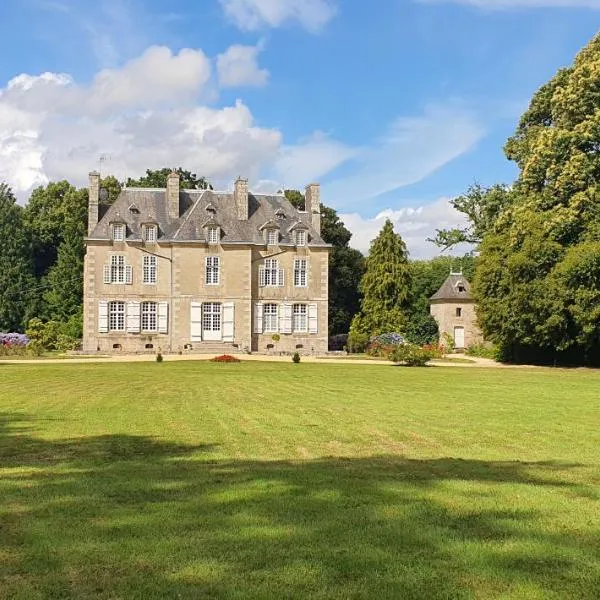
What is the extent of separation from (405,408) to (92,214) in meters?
30.6

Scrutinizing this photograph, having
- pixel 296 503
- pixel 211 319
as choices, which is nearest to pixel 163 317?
pixel 211 319

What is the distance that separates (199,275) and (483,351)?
51.3 feet

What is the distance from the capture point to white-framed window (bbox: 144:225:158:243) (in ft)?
133

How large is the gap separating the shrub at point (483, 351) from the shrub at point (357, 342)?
5.87 meters

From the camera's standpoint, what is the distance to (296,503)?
5594 mm

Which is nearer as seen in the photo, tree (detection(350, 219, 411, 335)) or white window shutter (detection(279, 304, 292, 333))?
white window shutter (detection(279, 304, 292, 333))

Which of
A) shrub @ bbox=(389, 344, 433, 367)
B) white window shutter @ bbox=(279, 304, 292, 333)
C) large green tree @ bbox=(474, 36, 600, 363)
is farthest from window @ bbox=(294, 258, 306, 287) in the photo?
shrub @ bbox=(389, 344, 433, 367)

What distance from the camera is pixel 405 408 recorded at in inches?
524

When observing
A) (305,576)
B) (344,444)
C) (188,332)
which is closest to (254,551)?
(305,576)

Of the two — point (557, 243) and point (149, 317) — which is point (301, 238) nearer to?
point (149, 317)

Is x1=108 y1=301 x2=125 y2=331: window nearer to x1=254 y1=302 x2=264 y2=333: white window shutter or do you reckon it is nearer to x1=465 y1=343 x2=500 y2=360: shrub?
x1=254 y1=302 x2=264 y2=333: white window shutter

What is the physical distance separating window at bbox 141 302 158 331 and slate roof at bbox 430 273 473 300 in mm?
18249

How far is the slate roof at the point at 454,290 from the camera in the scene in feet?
156

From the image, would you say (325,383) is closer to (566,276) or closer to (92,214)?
(566,276)
